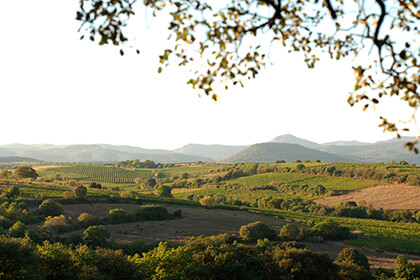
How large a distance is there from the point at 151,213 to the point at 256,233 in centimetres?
2131

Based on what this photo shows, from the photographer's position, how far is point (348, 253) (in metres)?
31.8

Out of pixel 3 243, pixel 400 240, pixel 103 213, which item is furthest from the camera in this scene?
pixel 103 213

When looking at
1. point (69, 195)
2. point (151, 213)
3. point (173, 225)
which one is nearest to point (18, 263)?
point (173, 225)

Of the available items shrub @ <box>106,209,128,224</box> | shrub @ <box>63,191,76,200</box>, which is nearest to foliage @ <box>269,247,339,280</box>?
shrub @ <box>106,209,128,224</box>

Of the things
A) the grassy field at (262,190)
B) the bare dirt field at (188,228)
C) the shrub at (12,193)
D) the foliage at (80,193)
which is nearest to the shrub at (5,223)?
the bare dirt field at (188,228)

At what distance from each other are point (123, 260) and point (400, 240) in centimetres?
5034

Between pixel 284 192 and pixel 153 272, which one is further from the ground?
pixel 153 272

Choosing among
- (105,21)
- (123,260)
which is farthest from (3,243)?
(105,21)

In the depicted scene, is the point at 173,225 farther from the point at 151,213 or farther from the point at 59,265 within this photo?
the point at 59,265

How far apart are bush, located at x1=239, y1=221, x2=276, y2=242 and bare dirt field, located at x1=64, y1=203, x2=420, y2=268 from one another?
18.1ft

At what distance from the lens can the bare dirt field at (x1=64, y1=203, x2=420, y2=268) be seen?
1668 inches

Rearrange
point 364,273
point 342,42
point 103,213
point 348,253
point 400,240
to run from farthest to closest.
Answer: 1. point 103,213
2. point 400,240
3. point 348,253
4. point 364,273
5. point 342,42

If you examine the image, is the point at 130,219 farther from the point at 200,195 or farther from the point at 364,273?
the point at 200,195

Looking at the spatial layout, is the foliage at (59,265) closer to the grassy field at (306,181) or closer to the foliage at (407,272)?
Result: the foliage at (407,272)
